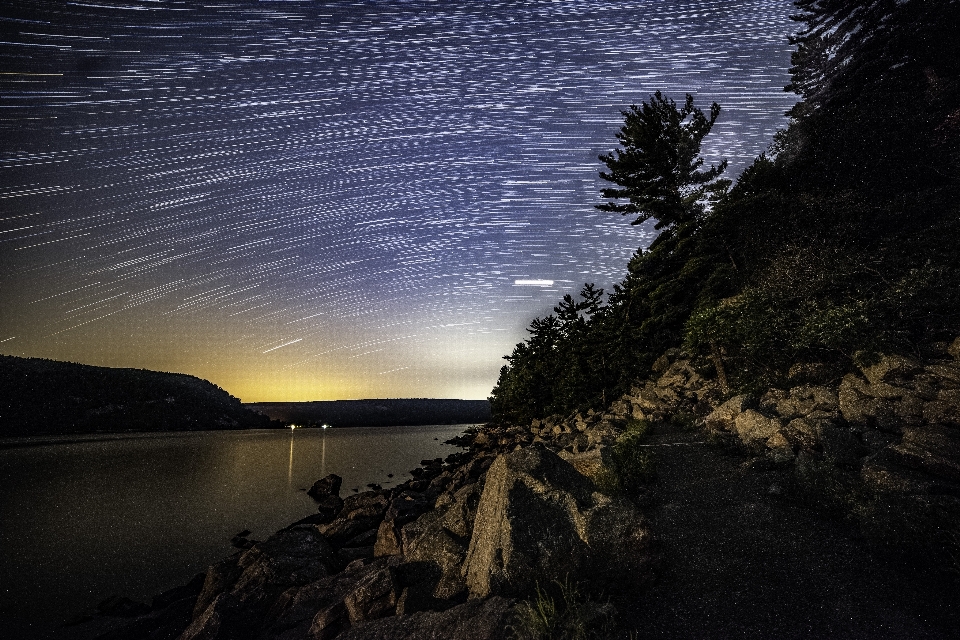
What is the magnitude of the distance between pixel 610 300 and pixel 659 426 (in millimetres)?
20367

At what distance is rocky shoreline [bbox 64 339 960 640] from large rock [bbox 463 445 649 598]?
19 millimetres

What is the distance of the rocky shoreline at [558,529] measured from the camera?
618cm

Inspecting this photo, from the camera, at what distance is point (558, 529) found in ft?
21.4

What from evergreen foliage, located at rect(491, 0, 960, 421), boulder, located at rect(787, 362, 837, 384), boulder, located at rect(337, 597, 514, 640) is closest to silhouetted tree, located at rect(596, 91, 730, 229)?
evergreen foliage, located at rect(491, 0, 960, 421)

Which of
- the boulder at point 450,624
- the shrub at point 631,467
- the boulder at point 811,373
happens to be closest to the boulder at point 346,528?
the boulder at point 450,624

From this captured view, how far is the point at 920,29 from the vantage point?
90.6ft

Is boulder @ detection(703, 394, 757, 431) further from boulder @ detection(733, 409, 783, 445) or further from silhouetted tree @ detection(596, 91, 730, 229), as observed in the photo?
silhouetted tree @ detection(596, 91, 730, 229)

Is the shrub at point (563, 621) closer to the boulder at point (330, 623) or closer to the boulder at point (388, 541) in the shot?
the boulder at point (330, 623)

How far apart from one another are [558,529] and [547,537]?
246 mm

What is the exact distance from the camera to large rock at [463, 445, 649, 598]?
6074 millimetres

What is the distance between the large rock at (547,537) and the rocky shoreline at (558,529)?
0.02 m

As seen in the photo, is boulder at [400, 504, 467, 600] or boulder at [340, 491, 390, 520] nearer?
boulder at [400, 504, 467, 600]

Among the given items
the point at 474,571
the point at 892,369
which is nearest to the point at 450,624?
the point at 474,571

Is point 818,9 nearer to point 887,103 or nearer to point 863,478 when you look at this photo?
point 887,103
